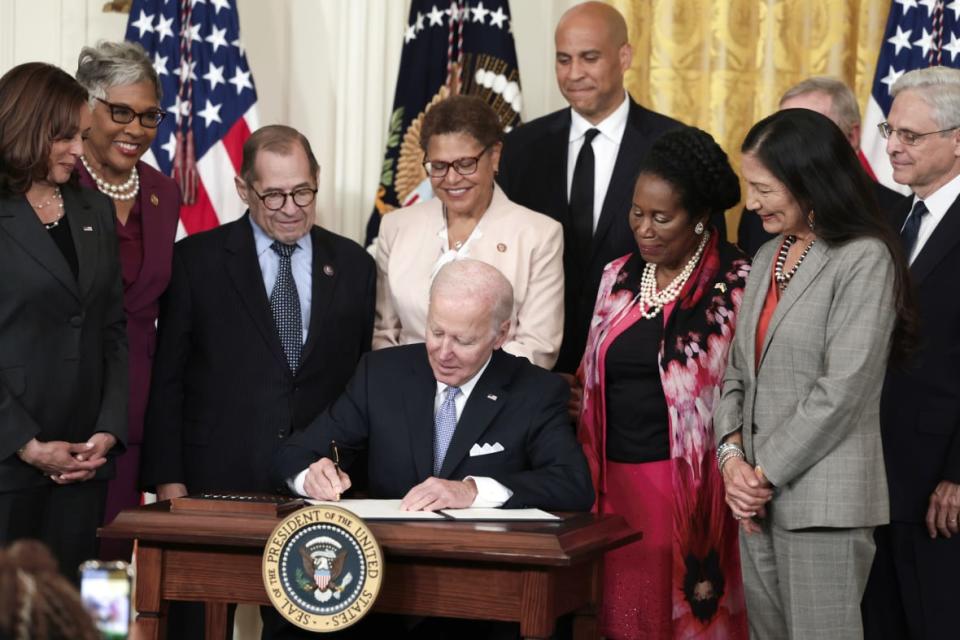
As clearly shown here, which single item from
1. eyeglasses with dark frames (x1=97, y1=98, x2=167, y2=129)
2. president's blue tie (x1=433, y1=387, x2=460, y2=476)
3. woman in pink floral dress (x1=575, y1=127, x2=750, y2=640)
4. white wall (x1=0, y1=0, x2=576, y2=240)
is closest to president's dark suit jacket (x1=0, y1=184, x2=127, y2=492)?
eyeglasses with dark frames (x1=97, y1=98, x2=167, y2=129)

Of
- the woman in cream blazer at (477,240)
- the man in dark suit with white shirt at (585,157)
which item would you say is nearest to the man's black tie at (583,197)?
the man in dark suit with white shirt at (585,157)

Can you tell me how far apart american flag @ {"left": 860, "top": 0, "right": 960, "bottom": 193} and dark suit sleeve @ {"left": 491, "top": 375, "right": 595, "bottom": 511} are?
249 centimetres

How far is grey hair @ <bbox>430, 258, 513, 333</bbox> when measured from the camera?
348 cm

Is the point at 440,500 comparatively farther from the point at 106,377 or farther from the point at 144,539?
the point at 106,377

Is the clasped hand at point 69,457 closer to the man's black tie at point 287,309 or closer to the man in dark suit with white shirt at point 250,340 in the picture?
the man in dark suit with white shirt at point 250,340

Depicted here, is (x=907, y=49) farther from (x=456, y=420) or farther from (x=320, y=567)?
(x=320, y=567)

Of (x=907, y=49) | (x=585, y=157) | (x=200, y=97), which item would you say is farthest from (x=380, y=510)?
(x=907, y=49)

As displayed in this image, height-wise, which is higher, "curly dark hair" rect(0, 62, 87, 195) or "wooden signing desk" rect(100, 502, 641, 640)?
"curly dark hair" rect(0, 62, 87, 195)

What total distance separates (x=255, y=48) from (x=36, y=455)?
2.89 metres

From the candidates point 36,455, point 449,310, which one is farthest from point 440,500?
point 36,455

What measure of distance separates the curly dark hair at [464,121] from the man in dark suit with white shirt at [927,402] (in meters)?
1.21

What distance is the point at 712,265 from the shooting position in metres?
3.94

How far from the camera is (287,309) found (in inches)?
163

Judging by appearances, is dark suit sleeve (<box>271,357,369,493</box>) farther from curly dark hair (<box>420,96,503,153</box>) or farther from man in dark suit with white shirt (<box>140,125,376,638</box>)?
curly dark hair (<box>420,96,503,153</box>)
